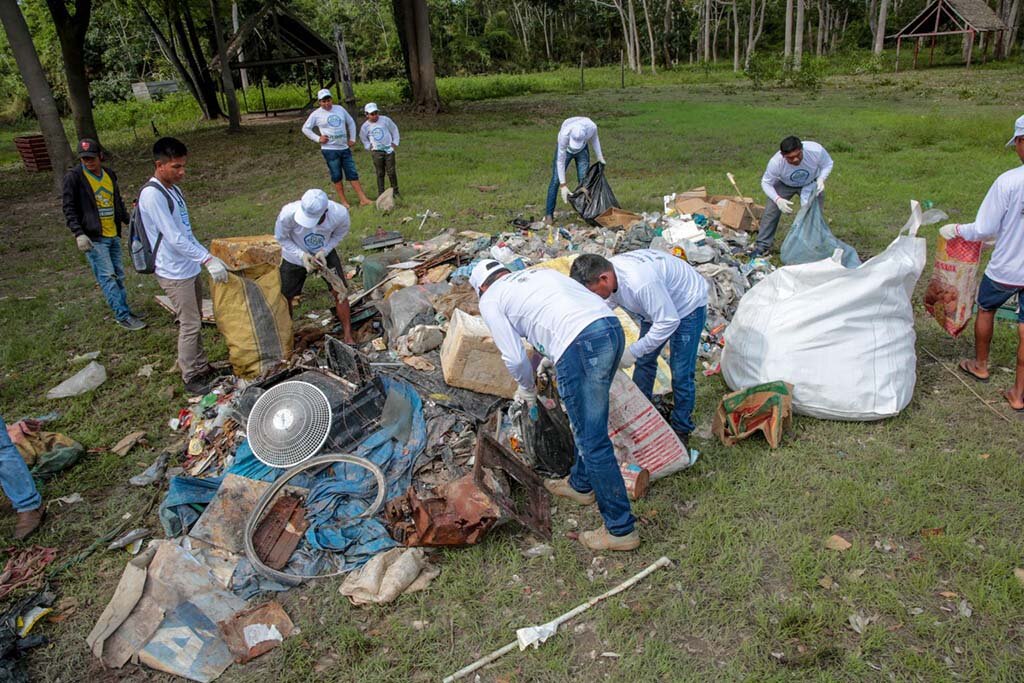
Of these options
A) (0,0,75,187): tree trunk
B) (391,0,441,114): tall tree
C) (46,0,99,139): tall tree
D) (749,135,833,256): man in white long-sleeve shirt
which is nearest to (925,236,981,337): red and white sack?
(749,135,833,256): man in white long-sleeve shirt

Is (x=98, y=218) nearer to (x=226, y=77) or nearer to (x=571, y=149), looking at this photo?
(x=571, y=149)

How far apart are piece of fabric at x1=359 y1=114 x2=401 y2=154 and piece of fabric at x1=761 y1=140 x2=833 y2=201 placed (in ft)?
17.6

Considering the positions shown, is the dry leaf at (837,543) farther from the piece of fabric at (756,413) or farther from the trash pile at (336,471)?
the trash pile at (336,471)

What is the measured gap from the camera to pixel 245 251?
6.29m

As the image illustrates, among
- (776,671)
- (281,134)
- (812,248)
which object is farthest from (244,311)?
(281,134)

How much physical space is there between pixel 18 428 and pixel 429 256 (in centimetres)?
367

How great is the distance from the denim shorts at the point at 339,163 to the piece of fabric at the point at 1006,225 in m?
7.58

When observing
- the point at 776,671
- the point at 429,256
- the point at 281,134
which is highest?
the point at 281,134

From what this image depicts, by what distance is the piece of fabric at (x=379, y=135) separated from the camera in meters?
9.21

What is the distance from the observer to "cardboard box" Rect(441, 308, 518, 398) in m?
4.22

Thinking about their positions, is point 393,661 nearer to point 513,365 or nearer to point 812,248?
point 513,365

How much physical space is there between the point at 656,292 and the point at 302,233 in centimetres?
307

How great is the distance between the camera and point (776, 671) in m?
2.56

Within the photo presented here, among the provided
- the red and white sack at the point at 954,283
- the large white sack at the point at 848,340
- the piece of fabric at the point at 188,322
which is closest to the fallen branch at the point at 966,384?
the red and white sack at the point at 954,283
